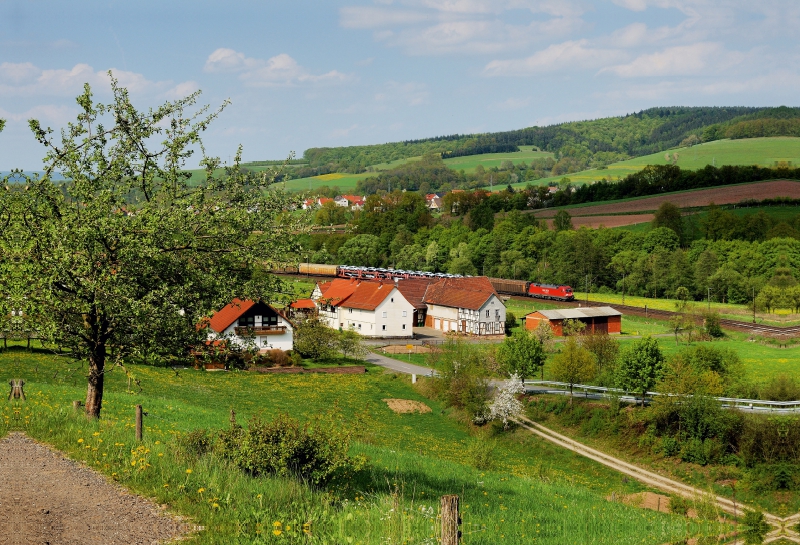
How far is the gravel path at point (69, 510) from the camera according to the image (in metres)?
12.1

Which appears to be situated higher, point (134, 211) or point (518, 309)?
point (134, 211)

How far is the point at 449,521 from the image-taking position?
34.3ft

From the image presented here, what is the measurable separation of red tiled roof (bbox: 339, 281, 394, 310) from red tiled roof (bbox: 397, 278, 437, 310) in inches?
318

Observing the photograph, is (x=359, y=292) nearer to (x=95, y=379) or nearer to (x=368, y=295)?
(x=368, y=295)

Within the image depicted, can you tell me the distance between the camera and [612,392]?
4909 cm

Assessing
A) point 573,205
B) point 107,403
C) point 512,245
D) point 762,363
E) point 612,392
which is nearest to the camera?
point 107,403

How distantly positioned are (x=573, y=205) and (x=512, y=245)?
40.4 metres

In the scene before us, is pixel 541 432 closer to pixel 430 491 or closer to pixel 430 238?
pixel 430 491

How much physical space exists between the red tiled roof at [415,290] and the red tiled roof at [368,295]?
807 centimetres

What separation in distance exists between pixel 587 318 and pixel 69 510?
79790 mm

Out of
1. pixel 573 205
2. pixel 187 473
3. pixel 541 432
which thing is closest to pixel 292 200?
pixel 187 473

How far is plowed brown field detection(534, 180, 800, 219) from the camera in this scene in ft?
468

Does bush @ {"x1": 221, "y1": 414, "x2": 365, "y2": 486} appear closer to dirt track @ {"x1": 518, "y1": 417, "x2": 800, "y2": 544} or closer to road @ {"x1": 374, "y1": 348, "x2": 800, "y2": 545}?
road @ {"x1": 374, "y1": 348, "x2": 800, "y2": 545}

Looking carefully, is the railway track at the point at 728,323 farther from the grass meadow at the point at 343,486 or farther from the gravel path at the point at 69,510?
the gravel path at the point at 69,510
